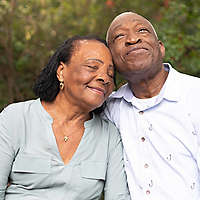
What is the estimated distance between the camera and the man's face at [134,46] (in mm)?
2320

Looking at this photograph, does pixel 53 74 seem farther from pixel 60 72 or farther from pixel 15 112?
pixel 15 112

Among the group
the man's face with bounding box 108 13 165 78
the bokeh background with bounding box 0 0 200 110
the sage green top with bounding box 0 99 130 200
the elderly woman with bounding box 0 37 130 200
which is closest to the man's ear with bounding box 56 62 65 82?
the elderly woman with bounding box 0 37 130 200

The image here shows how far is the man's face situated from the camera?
2.32m

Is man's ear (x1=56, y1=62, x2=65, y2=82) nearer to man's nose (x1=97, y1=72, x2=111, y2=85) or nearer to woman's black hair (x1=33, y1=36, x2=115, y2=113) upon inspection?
woman's black hair (x1=33, y1=36, x2=115, y2=113)

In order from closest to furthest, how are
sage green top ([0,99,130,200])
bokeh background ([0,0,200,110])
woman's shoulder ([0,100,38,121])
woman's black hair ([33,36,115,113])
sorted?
sage green top ([0,99,130,200])
woman's shoulder ([0,100,38,121])
woman's black hair ([33,36,115,113])
bokeh background ([0,0,200,110])

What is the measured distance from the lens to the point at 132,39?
2350 mm

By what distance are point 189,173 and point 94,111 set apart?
2.65ft

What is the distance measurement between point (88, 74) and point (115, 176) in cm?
72

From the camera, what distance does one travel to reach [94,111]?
2.64 meters

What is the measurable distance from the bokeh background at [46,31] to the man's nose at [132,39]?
1187 millimetres

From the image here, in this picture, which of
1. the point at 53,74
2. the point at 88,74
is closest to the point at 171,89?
the point at 88,74

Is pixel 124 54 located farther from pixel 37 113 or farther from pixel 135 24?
pixel 37 113

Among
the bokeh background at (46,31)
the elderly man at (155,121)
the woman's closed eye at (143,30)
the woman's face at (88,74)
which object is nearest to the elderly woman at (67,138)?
the woman's face at (88,74)

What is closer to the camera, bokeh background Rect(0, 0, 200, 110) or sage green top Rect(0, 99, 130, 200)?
sage green top Rect(0, 99, 130, 200)
